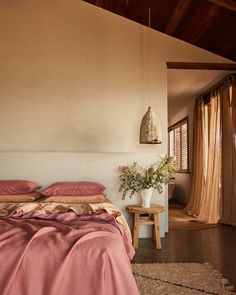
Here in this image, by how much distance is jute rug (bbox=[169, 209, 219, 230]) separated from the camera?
4.78 meters

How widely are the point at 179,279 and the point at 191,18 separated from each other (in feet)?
10.2

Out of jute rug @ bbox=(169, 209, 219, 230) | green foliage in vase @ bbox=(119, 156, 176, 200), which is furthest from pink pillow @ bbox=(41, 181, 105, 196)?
jute rug @ bbox=(169, 209, 219, 230)

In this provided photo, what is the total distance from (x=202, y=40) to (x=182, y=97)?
2.58 m

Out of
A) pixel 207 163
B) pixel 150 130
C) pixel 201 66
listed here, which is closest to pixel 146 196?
pixel 150 130

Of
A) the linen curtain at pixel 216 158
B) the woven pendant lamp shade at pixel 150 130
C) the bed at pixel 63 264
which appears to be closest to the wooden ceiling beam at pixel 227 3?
the woven pendant lamp shade at pixel 150 130

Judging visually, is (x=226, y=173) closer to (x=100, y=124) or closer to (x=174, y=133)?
(x=100, y=124)

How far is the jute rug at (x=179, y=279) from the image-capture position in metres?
2.35

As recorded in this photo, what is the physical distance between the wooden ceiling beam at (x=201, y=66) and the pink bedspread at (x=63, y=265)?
309 cm

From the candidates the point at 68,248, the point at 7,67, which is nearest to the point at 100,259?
the point at 68,248

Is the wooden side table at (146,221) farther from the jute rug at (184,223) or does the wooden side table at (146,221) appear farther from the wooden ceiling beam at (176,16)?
the wooden ceiling beam at (176,16)

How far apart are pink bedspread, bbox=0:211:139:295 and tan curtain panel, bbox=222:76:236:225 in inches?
140

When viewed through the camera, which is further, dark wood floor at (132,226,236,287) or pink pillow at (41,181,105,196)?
pink pillow at (41,181,105,196)

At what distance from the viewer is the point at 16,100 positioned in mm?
4082

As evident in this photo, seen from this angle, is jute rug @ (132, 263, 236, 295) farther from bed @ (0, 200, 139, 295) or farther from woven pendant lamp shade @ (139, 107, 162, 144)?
woven pendant lamp shade @ (139, 107, 162, 144)
